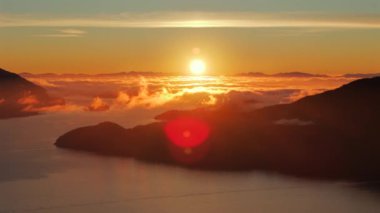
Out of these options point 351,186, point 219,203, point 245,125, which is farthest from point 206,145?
point 219,203

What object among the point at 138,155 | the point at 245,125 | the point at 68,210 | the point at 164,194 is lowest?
the point at 68,210

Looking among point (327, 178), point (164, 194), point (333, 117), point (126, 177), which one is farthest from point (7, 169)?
point (333, 117)

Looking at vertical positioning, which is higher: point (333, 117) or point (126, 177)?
point (333, 117)

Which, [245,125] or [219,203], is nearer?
[219,203]

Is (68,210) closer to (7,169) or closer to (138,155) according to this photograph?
(7,169)

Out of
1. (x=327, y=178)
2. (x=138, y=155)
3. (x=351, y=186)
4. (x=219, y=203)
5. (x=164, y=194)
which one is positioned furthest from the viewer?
(x=138, y=155)

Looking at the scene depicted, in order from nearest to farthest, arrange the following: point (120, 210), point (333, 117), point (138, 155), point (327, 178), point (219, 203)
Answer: point (120, 210), point (219, 203), point (327, 178), point (138, 155), point (333, 117)

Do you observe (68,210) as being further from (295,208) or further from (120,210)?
(295,208)
